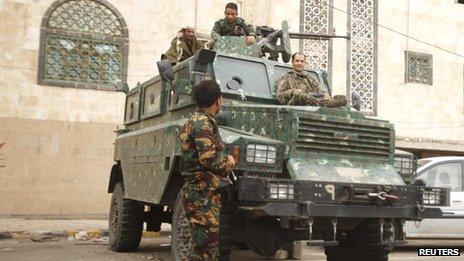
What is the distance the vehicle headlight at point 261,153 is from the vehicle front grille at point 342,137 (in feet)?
1.12

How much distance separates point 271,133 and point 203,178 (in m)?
1.27

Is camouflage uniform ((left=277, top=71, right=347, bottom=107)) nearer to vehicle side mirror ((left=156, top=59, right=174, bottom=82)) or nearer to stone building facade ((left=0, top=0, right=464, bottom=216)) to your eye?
vehicle side mirror ((left=156, top=59, right=174, bottom=82))

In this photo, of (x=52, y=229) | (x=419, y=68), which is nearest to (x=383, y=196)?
(x=52, y=229)

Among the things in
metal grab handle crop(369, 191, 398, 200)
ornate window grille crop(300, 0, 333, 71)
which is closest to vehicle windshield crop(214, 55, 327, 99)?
metal grab handle crop(369, 191, 398, 200)

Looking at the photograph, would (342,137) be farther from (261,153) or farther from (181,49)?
(181,49)

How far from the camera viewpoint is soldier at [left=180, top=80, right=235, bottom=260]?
4.25 meters

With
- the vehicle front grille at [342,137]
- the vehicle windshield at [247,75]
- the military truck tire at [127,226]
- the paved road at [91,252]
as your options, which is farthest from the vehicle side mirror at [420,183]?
the military truck tire at [127,226]

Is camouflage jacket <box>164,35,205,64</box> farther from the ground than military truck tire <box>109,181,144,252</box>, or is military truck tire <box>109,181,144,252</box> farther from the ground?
camouflage jacket <box>164,35,205,64</box>

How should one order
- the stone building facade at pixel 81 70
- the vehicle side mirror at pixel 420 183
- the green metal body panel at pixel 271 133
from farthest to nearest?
the stone building facade at pixel 81 70, the vehicle side mirror at pixel 420 183, the green metal body panel at pixel 271 133

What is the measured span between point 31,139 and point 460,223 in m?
8.25

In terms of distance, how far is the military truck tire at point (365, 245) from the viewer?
5703 millimetres

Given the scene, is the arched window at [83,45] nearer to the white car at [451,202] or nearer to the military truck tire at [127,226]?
the military truck tire at [127,226]

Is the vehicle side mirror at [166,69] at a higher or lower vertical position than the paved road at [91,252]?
higher

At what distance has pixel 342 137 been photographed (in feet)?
18.0
